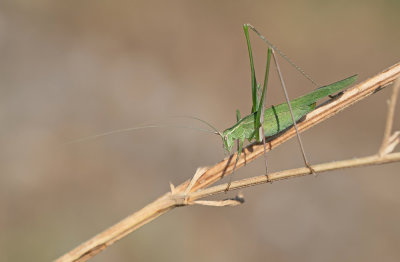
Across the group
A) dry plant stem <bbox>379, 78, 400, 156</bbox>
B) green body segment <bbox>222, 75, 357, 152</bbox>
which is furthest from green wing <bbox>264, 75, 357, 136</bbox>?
dry plant stem <bbox>379, 78, 400, 156</bbox>

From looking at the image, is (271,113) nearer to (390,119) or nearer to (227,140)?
(227,140)

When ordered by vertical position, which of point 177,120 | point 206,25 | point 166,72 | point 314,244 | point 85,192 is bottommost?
point 314,244

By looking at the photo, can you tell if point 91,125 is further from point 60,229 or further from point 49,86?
point 60,229

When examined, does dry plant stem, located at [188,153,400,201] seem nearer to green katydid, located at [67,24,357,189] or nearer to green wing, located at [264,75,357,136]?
green katydid, located at [67,24,357,189]

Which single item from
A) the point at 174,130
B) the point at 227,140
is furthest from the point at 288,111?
the point at 174,130

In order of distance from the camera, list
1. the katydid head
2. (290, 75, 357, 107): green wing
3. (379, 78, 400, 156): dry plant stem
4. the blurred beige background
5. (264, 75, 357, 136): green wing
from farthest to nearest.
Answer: the blurred beige background, the katydid head, (264, 75, 357, 136): green wing, (290, 75, 357, 107): green wing, (379, 78, 400, 156): dry plant stem

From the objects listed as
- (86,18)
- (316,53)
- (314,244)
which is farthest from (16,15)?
(314,244)

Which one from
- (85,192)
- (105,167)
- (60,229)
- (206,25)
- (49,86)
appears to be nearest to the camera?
(60,229)
